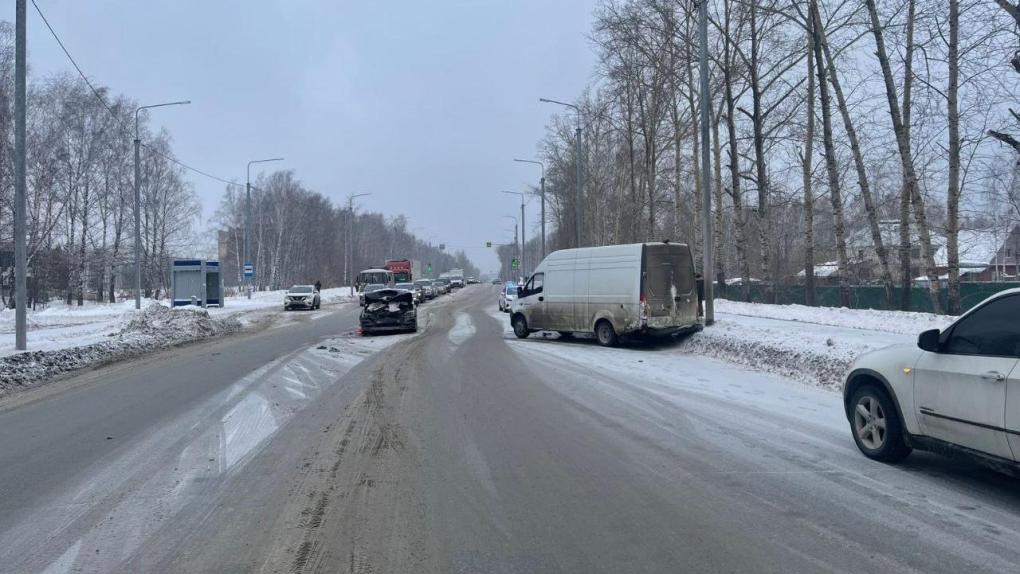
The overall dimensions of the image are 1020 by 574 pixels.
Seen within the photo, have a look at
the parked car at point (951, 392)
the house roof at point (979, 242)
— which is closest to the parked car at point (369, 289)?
the house roof at point (979, 242)

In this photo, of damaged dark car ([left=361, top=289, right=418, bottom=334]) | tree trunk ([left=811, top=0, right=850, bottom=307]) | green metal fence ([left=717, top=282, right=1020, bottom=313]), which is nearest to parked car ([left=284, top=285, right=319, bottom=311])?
damaged dark car ([left=361, top=289, right=418, bottom=334])

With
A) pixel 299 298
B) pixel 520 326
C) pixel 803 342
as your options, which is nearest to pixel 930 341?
pixel 803 342

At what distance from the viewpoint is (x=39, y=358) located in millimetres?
14930

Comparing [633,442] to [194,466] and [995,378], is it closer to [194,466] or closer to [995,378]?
[995,378]

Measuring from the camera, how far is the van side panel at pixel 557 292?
1947 cm

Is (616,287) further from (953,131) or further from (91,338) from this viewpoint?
(91,338)

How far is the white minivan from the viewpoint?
17.0m

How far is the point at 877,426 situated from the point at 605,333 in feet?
38.2

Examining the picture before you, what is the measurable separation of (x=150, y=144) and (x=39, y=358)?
1781 inches

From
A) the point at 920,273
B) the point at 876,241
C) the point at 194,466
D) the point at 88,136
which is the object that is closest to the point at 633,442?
the point at 194,466

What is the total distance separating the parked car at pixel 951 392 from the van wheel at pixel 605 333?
11.1 metres

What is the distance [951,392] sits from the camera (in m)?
5.85

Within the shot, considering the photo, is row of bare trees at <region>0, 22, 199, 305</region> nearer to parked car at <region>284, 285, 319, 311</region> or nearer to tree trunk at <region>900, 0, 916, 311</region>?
parked car at <region>284, 285, 319, 311</region>

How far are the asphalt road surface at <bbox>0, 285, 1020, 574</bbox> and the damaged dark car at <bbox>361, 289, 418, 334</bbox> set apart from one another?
459 inches
